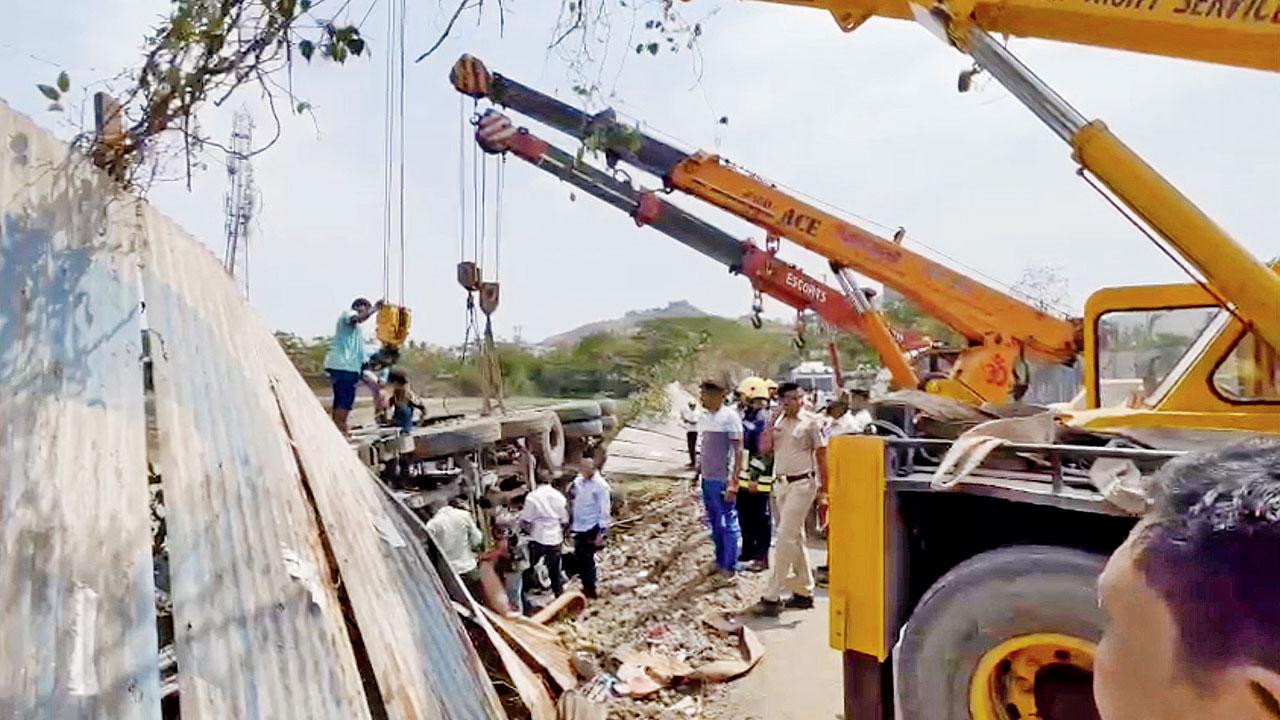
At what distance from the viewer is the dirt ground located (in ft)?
19.0

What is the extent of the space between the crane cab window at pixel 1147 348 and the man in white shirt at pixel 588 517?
16.3ft

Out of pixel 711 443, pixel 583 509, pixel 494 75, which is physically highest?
pixel 494 75

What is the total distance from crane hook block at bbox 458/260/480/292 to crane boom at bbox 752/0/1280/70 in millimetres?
5609

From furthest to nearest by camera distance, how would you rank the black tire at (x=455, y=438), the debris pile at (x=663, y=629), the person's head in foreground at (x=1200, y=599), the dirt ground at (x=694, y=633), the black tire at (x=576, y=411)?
the black tire at (x=576, y=411) → the black tire at (x=455, y=438) → the debris pile at (x=663, y=629) → the dirt ground at (x=694, y=633) → the person's head in foreground at (x=1200, y=599)

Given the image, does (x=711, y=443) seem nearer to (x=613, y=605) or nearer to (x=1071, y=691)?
(x=613, y=605)

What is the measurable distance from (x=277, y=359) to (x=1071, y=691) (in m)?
3.59

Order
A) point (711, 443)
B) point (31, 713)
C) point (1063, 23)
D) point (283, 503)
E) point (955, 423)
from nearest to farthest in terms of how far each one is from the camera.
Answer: point (31, 713) < point (283, 503) < point (955, 423) < point (1063, 23) < point (711, 443)

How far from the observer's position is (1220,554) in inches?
31.0

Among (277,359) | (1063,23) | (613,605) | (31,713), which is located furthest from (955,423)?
(613,605)

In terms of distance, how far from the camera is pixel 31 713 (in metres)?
2.15

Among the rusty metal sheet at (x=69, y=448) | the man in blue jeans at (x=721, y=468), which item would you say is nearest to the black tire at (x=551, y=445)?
the man in blue jeans at (x=721, y=468)

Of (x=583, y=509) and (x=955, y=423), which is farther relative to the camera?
(x=583, y=509)

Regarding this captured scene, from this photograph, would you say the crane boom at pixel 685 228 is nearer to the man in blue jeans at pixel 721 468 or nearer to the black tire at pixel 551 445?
the man in blue jeans at pixel 721 468

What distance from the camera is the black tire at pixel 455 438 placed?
357 inches
